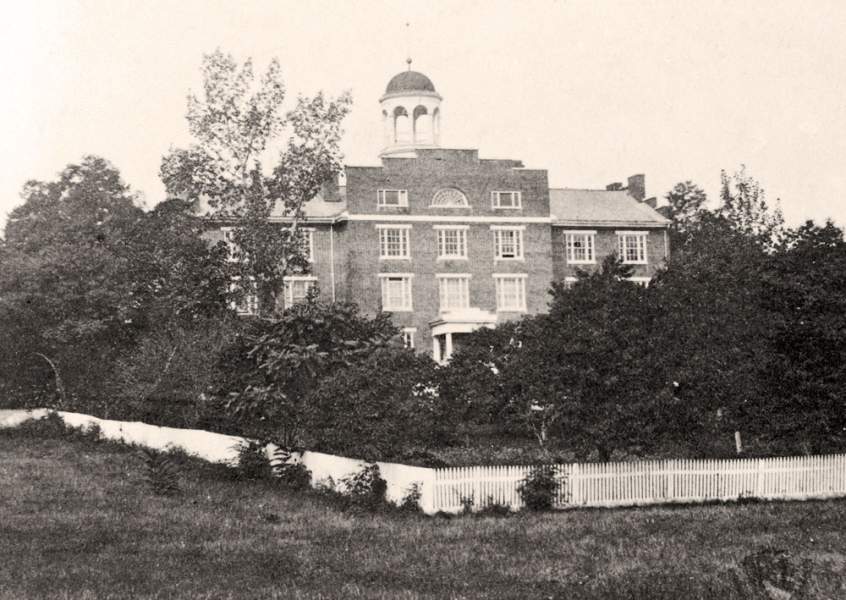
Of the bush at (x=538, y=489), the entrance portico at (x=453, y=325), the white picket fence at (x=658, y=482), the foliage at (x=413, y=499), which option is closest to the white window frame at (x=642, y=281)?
the white picket fence at (x=658, y=482)

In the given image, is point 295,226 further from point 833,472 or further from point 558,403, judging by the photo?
point 833,472

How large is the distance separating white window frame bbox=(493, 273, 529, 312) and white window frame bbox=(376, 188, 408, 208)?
5.85 metres

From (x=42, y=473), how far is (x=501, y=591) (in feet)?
59.8

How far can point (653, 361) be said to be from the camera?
76.7 feet

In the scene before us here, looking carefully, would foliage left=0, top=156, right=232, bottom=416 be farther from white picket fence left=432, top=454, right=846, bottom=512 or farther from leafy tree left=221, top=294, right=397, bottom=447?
white picket fence left=432, top=454, right=846, bottom=512

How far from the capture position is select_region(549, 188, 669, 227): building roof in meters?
56.8

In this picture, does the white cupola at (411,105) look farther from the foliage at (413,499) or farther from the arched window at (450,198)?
the foliage at (413,499)

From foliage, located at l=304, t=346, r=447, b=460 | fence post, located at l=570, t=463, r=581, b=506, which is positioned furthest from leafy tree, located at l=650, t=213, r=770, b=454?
foliage, located at l=304, t=346, r=447, b=460

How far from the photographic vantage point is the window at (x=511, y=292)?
53.3 metres

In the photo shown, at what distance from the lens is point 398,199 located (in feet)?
173

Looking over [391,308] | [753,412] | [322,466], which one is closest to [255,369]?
[322,466]

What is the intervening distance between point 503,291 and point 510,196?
491 cm

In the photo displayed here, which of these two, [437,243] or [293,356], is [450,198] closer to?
[437,243]

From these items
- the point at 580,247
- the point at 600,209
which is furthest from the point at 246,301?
the point at 600,209
